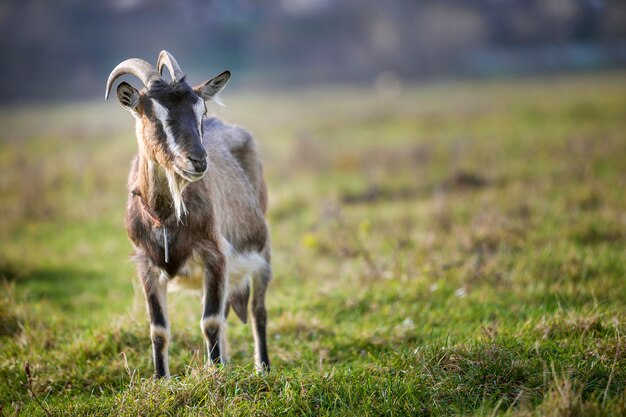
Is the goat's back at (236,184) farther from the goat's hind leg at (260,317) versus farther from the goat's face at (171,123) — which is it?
the goat's face at (171,123)

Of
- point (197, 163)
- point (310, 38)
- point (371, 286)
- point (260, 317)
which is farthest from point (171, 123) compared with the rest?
point (310, 38)

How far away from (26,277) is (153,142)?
5.07m

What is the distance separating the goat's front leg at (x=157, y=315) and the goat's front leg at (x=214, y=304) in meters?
0.34

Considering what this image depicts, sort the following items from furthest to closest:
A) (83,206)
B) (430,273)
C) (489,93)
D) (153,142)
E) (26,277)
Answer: (489,93)
(83,206)
(26,277)
(430,273)
(153,142)

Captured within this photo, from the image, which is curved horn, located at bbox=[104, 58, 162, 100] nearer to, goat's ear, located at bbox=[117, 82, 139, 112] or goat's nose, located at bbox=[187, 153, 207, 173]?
goat's ear, located at bbox=[117, 82, 139, 112]

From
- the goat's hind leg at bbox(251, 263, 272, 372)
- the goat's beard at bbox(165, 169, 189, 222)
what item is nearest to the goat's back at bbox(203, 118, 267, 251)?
the goat's hind leg at bbox(251, 263, 272, 372)

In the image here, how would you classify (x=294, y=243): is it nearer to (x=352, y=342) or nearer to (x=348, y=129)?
(x=352, y=342)

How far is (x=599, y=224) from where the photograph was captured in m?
9.31

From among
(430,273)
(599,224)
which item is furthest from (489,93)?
(430,273)

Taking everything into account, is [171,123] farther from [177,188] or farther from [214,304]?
[214,304]

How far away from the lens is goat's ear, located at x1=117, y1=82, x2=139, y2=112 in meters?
4.82

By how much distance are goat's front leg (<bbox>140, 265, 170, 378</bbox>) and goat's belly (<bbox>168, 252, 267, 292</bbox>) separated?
0.43 ft

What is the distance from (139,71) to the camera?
509 cm

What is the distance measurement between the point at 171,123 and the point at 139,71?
0.65 metres
